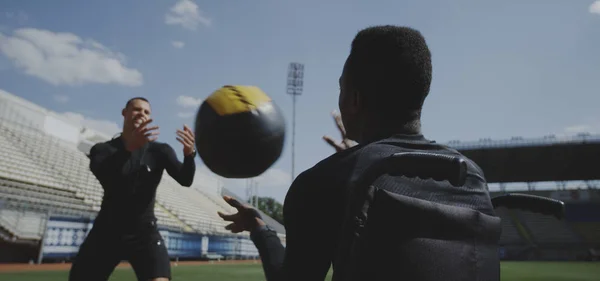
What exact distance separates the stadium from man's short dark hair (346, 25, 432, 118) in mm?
879

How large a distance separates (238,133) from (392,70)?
1194 millimetres

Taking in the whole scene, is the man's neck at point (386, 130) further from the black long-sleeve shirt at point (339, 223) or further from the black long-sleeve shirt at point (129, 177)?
the black long-sleeve shirt at point (129, 177)

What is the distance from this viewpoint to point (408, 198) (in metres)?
1.26

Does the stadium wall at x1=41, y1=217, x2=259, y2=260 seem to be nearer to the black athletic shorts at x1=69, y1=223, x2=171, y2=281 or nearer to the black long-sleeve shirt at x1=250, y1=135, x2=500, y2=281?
the black athletic shorts at x1=69, y1=223, x2=171, y2=281

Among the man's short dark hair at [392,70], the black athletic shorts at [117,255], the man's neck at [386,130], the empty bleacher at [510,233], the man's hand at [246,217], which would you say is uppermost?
the man's short dark hair at [392,70]

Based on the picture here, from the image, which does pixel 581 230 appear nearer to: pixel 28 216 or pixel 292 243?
pixel 28 216

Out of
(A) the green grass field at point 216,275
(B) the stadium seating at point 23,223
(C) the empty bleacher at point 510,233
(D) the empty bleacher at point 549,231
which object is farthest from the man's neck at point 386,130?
(D) the empty bleacher at point 549,231

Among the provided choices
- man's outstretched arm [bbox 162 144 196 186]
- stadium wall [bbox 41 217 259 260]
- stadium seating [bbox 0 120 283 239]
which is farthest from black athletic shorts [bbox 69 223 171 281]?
stadium seating [bbox 0 120 283 239]

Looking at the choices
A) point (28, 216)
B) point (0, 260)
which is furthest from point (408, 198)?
point (0, 260)

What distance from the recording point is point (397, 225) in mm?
1241

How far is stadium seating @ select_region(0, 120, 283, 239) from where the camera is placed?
49.7 feet

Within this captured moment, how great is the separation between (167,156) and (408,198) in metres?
3.27

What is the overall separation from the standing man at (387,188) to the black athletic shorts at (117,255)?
2377mm

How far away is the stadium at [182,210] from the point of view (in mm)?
14641
